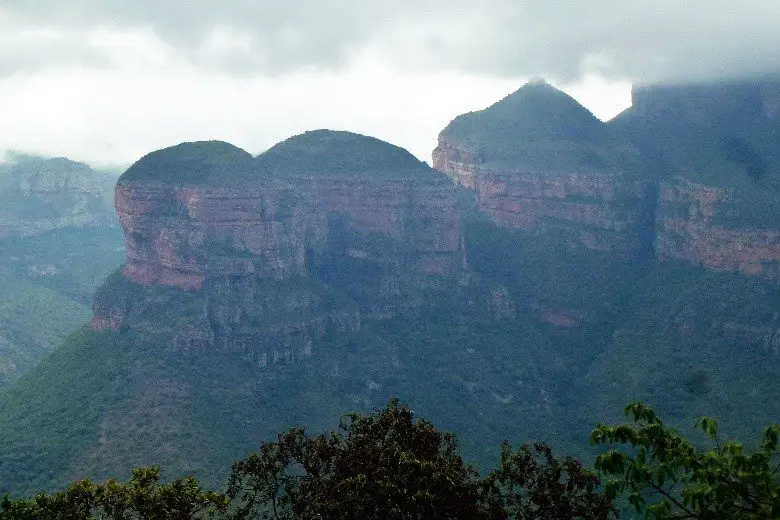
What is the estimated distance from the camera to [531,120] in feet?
418

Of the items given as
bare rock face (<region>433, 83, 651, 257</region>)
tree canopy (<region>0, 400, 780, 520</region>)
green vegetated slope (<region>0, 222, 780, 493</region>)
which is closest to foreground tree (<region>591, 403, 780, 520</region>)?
tree canopy (<region>0, 400, 780, 520</region>)

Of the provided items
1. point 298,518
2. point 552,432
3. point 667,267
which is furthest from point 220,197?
point 298,518

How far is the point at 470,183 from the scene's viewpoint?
12475 cm

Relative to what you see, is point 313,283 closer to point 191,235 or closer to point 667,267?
point 191,235

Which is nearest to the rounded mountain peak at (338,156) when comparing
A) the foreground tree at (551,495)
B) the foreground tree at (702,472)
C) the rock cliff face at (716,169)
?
the rock cliff face at (716,169)

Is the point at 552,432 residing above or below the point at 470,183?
below

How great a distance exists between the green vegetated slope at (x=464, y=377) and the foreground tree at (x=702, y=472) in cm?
5347

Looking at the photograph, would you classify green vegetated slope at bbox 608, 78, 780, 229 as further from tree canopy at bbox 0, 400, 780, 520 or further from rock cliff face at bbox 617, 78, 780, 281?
tree canopy at bbox 0, 400, 780, 520

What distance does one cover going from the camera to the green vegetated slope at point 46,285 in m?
128

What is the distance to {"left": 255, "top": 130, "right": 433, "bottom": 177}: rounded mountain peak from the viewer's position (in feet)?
353

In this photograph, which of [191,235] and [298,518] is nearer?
[298,518]

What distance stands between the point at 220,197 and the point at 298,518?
63.7 m

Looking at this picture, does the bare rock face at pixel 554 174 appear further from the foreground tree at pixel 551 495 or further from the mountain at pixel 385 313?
the foreground tree at pixel 551 495

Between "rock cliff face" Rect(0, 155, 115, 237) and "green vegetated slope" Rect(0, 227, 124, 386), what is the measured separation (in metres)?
2.01
